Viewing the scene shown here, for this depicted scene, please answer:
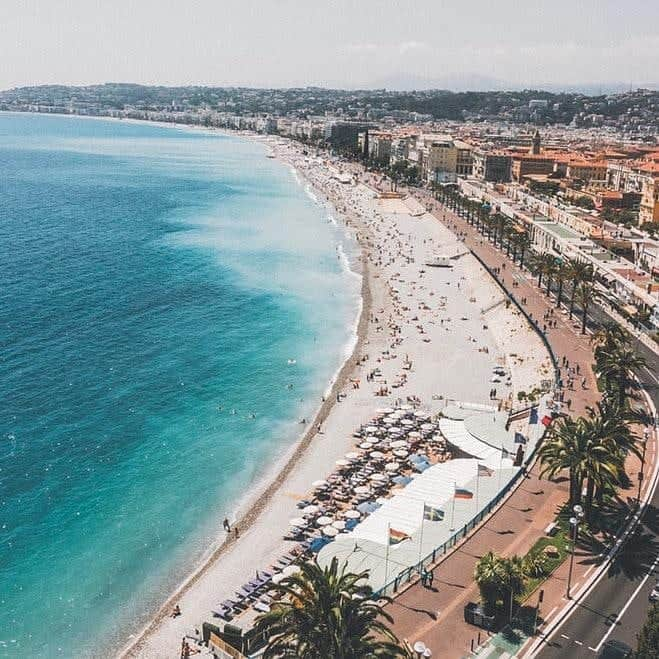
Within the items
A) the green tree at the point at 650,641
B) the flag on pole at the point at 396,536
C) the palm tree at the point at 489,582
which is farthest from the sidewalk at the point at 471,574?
the green tree at the point at 650,641

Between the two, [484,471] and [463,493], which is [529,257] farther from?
[463,493]

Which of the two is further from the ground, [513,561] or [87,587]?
[513,561]

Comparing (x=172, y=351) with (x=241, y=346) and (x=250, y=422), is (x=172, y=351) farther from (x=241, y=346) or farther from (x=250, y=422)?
(x=250, y=422)

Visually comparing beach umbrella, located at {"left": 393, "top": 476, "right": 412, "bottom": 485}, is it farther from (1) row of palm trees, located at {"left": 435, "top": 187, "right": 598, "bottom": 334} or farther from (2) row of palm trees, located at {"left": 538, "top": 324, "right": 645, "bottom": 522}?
(1) row of palm trees, located at {"left": 435, "top": 187, "right": 598, "bottom": 334}

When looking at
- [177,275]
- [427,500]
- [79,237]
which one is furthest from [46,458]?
[79,237]

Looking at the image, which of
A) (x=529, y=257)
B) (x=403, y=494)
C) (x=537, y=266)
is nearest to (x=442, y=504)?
(x=403, y=494)

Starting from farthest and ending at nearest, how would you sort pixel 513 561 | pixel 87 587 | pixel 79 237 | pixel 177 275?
pixel 79 237 → pixel 177 275 → pixel 87 587 → pixel 513 561
